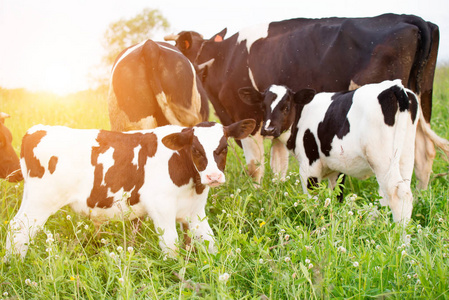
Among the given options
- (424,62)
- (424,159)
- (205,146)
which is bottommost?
(424,159)

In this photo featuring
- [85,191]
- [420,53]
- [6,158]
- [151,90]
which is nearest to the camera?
[85,191]

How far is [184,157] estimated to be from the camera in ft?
13.5

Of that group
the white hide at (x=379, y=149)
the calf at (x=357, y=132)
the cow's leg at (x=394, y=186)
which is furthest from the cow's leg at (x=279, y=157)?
the cow's leg at (x=394, y=186)

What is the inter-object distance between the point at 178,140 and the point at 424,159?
11.5ft

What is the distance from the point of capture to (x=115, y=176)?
411 centimetres

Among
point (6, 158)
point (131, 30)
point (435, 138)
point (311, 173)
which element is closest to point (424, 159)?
point (435, 138)

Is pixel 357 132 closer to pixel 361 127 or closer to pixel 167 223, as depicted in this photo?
pixel 361 127

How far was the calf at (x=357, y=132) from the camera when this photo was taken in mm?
4566

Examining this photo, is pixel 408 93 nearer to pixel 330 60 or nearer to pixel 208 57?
pixel 330 60

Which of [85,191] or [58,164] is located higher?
[58,164]

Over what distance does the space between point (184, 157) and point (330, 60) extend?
2986mm

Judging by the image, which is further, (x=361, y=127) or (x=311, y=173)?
(x=311, y=173)

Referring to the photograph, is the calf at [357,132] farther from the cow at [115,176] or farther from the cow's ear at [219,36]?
→ the cow's ear at [219,36]

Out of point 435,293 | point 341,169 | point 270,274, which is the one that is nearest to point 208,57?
point 341,169
